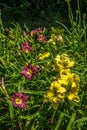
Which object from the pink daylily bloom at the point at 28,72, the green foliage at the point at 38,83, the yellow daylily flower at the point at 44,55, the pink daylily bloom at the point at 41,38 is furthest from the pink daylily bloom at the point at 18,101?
the pink daylily bloom at the point at 41,38

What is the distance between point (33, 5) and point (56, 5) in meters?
0.38

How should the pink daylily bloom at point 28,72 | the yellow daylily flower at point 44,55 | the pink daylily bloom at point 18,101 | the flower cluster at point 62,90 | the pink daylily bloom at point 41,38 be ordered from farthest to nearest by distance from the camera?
the pink daylily bloom at point 41,38 → the yellow daylily flower at point 44,55 → the pink daylily bloom at point 28,72 → the pink daylily bloom at point 18,101 → the flower cluster at point 62,90

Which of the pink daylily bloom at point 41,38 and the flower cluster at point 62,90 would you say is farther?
the pink daylily bloom at point 41,38

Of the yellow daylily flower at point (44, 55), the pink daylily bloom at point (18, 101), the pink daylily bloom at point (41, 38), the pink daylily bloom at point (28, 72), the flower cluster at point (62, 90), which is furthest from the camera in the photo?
the pink daylily bloom at point (41, 38)

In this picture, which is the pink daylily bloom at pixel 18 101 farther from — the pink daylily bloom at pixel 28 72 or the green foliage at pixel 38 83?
the pink daylily bloom at pixel 28 72

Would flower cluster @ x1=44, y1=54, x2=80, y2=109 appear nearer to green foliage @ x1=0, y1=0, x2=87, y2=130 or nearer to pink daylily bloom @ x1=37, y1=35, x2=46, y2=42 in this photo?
green foliage @ x1=0, y1=0, x2=87, y2=130

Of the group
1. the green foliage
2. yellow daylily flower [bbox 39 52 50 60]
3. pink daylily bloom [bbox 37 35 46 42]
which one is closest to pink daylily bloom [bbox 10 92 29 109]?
the green foliage

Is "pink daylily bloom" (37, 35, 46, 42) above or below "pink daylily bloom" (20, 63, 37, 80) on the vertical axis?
above

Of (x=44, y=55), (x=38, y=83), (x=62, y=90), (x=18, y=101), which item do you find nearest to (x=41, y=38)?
(x=44, y=55)

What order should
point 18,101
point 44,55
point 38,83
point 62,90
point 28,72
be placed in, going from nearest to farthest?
point 62,90
point 18,101
point 28,72
point 38,83
point 44,55

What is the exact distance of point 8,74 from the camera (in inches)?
140

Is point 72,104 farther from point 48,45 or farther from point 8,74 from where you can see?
point 48,45

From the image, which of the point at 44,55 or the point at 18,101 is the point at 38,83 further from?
the point at 18,101

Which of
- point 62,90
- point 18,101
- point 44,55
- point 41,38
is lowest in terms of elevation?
point 18,101
